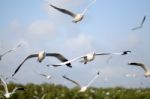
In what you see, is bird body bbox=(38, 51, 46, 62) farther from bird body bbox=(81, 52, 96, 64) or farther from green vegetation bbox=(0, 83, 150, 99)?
green vegetation bbox=(0, 83, 150, 99)

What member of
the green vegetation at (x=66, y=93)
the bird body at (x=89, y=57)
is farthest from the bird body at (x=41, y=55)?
the green vegetation at (x=66, y=93)

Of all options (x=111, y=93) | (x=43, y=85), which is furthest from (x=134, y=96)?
(x=43, y=85)

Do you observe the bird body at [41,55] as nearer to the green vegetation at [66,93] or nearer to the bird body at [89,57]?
the bird body at [89,57]

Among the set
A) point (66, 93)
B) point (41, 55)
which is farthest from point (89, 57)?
point (66, 93)

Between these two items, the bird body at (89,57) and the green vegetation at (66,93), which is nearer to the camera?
the bird body at (89,57)

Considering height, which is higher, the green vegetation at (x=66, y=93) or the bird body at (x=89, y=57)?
the bird body at (x=89, y=57)

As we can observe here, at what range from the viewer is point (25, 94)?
679 inches

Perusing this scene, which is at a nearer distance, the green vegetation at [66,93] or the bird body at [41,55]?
the bird body at [41,55]

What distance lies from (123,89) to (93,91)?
2236 mm

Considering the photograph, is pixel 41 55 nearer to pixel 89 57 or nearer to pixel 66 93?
pixel 89 57

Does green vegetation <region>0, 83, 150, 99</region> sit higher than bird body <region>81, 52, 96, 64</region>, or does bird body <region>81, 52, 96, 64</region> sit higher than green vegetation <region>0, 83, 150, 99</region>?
bird body <region>81, 52, 96, 64</region>

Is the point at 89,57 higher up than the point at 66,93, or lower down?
higher up

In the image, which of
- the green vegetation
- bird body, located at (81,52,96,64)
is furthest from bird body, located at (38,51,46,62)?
the green vegetation

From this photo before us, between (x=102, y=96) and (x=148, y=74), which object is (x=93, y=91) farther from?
(x=148, y=74)
